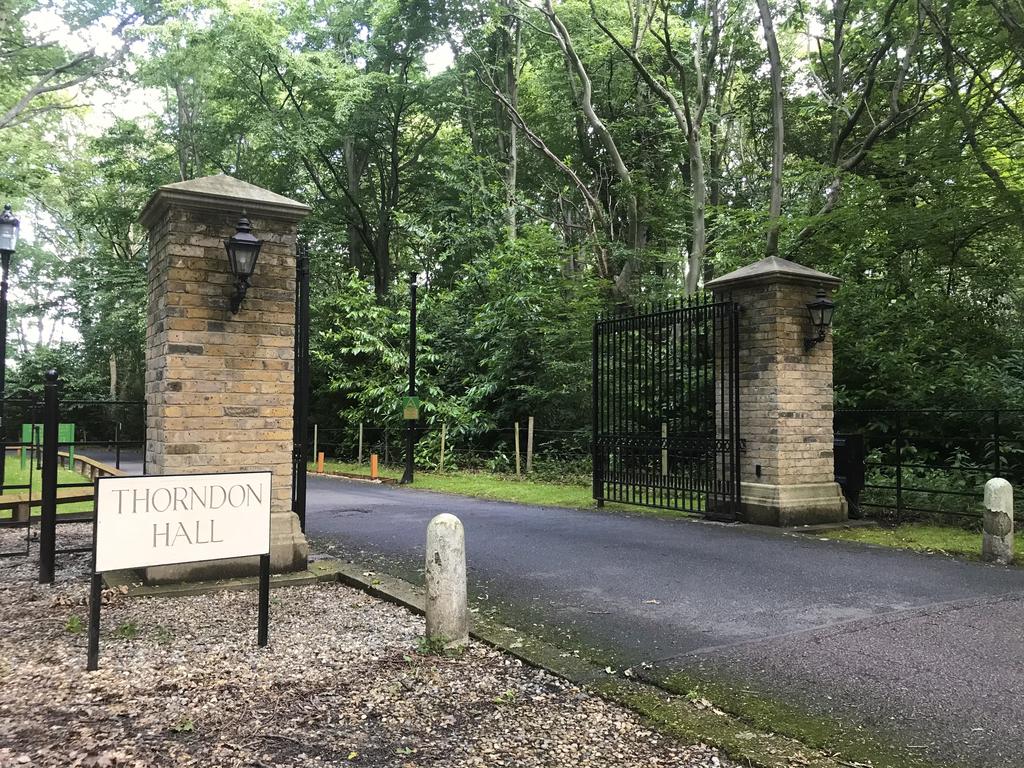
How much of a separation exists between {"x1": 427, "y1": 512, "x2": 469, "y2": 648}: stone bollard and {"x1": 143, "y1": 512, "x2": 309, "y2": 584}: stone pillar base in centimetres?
185

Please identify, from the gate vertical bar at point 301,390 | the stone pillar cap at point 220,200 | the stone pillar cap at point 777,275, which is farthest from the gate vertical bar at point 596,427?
the stone pillar cap at point 220,200

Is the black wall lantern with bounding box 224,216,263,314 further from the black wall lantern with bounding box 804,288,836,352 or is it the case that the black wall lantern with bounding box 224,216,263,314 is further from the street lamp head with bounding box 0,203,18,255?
the street lamp head with bounding box 0,203,18,255

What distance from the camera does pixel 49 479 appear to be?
5367 millimetres

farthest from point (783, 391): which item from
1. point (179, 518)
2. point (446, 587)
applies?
point (179, 518)

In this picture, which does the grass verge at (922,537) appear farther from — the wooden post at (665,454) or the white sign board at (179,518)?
the white sign board at (179,518)

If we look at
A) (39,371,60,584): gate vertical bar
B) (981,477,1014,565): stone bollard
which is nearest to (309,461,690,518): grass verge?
(981,477,1014,565): stone bollard

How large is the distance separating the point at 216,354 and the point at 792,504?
6332 mm

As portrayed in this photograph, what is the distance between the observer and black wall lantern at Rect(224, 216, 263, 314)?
5191 mm

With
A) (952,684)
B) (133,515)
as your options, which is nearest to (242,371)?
(133,515)

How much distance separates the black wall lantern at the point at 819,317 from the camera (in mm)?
8266

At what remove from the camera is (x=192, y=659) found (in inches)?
149

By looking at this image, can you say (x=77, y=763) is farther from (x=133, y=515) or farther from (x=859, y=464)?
(x=859, y=464)

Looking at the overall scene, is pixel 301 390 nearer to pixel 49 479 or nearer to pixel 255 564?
pixel 255 564

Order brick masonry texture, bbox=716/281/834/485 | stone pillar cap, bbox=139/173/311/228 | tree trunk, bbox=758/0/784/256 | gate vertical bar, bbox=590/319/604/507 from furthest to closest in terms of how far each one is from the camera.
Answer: tree trunk, bbox=758/0/784/256 → gate vertical bar, bbox=590/319/604/507 → brick masonry texture, bbox=716/281/834/485 → stone pillar cap, bbox=139/173/311/228
